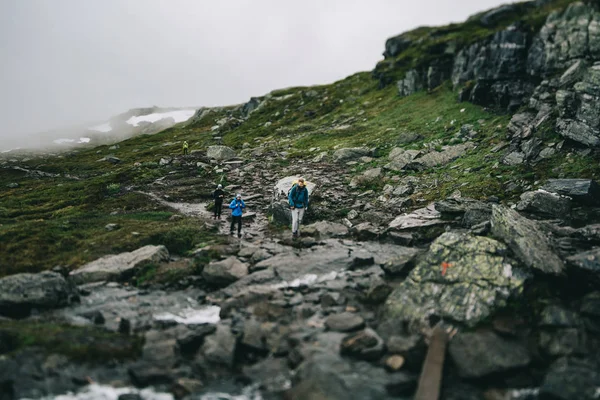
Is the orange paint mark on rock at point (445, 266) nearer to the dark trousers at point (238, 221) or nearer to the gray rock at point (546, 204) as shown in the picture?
the gray rock at point (546, 204)

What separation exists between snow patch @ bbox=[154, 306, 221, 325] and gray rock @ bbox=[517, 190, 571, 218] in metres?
16.0

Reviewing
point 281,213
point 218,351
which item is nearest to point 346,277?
point 218,351

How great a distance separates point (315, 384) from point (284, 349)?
194 centimetres

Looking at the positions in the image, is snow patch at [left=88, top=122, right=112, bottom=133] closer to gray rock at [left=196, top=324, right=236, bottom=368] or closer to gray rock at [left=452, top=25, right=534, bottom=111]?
gray rock at [left=452, top=25, right=534, bottom=111]

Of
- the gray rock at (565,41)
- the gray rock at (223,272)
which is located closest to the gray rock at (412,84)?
the gray rock at (565,41)

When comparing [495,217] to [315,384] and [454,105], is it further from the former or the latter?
[454,105]

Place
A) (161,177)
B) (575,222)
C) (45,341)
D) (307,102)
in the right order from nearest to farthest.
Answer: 1. (45,341)
2. (575,222)
3. (161,177)
4. (307,102)

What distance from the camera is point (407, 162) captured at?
1197 inches

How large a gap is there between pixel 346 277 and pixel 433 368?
5838 millimetres

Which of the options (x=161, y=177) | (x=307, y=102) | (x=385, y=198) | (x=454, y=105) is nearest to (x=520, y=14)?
(x=454, y=105)

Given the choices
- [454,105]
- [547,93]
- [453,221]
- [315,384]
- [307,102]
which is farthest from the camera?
[307,102]

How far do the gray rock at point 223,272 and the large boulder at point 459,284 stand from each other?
6135 millimetres

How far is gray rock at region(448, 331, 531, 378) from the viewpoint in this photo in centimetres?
910

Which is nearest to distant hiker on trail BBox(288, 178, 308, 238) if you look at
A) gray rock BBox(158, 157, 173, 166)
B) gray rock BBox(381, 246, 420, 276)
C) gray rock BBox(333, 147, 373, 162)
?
gray rock BBox(381, 246, 420, 276)
